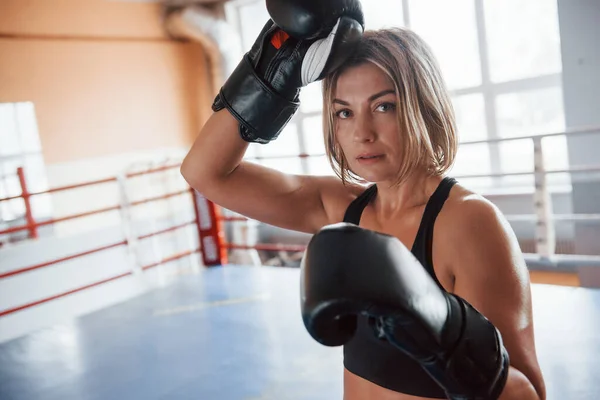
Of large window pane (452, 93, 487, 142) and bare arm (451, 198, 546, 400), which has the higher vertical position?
large window pane (452, 93, 487, 142)

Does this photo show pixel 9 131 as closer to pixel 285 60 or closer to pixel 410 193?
pixel 285 60

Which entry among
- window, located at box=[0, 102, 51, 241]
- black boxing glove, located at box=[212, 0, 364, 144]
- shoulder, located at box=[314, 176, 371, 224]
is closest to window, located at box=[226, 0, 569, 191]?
window, located at box=[0, 102, 51, 241]

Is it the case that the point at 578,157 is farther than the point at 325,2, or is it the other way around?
the point at 578,157

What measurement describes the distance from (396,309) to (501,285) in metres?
0.21

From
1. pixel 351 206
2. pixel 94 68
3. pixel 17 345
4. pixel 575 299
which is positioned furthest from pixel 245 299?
pixel 94 68

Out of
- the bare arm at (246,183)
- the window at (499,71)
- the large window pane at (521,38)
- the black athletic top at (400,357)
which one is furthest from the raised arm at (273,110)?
the large window pane at (521,38)

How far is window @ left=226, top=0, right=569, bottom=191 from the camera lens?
4.74 meters

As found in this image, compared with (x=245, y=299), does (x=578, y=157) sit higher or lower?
higher

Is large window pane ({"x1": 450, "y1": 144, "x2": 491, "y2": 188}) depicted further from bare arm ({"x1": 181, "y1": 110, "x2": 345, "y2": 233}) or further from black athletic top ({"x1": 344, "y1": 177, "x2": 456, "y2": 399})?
black athletic top ({"x1": 344, "y1": 177, "x2": 456, "y2": 399})

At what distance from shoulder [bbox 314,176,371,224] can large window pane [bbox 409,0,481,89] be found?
4.28m

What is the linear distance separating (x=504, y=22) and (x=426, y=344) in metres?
4.90

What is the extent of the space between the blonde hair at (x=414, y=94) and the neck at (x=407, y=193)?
3cm

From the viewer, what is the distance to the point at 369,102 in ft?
2.80

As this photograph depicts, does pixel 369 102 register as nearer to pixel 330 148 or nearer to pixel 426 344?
pixel 330 148
